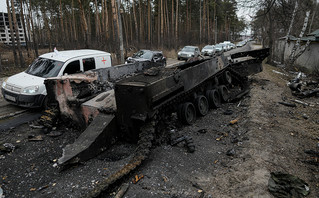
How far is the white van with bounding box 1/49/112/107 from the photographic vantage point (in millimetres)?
7305

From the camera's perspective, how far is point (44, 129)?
639 centimetres

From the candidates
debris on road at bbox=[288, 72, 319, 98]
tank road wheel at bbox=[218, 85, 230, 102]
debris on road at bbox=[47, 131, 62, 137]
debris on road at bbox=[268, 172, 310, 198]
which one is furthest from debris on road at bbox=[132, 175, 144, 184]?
debris on road at bbox=[288, 72, 319, 98]

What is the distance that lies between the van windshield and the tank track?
465 centimetres

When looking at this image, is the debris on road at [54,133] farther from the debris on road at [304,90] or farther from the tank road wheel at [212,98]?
the debris on road at [304,90]

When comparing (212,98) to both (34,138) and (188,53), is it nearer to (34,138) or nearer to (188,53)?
(34,138)

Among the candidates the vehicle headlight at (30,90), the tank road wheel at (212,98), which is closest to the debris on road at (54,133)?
the vehicle headlight at (30,90)

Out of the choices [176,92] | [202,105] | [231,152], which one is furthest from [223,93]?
[231,152]

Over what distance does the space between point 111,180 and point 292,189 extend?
118 inches

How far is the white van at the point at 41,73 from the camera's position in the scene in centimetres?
730

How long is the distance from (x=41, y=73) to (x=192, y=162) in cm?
637

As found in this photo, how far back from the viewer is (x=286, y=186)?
12.3 ft

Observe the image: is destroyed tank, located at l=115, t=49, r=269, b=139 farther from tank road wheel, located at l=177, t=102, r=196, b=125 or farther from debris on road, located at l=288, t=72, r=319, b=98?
debris on road, located at l=288, t=72, r=319, b=98

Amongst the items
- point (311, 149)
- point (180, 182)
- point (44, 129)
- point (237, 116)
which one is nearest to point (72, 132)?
point (44, 129)

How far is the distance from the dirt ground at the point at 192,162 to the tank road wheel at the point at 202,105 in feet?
1.10
